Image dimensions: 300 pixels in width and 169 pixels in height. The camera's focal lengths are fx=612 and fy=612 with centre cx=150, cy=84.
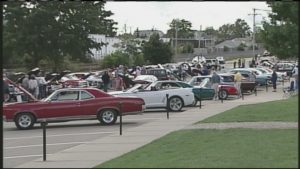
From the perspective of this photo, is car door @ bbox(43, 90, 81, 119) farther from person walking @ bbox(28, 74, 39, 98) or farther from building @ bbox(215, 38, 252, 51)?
building @ bbox(215, 38, 252, 51)

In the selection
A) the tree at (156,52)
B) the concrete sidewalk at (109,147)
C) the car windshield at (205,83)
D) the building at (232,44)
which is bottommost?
the concrete sidewalk at (109,147)

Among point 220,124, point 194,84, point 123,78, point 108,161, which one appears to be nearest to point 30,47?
point 123,78

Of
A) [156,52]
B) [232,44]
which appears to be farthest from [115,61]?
[232,44]

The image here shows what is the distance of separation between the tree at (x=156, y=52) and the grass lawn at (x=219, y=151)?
5864 cm

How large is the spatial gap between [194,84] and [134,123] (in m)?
12.8

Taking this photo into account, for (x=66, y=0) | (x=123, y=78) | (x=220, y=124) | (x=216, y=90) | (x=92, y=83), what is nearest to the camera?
(x=220, y=124)

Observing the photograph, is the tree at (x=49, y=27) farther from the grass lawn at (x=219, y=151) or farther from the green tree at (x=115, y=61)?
the grass lawn at (x=219, y=151)

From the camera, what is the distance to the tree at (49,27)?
199ft

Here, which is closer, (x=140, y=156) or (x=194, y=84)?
(x=140, y=156)

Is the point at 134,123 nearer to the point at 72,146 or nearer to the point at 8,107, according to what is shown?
the point at 8,107

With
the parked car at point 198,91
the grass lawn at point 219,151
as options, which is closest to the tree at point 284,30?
the grass lawn at point 219,151

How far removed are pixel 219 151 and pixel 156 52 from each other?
211ft

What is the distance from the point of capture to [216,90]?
107 ft

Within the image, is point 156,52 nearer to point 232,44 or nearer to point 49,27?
point 49,27
